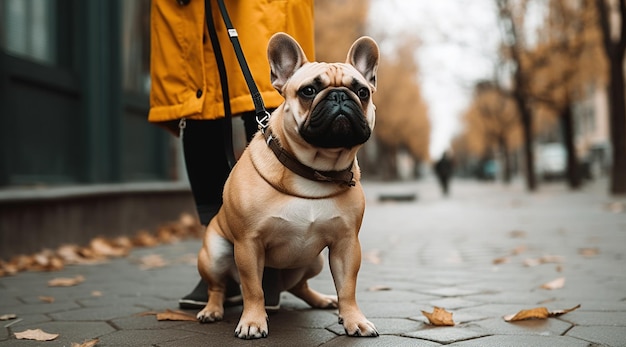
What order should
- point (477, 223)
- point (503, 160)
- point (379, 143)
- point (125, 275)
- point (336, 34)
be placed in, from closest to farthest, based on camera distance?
point (125, 275), point (477, 223), point (336, 34), point (503, 160), point (379, 143)

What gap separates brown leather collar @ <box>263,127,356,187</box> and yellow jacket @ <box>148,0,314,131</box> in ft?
1.97

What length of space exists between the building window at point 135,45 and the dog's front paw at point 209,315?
612 centimetres

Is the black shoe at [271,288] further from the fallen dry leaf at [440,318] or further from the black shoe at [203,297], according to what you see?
the fallen dry leaf at [440,318]

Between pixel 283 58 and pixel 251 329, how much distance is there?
125 centimetres

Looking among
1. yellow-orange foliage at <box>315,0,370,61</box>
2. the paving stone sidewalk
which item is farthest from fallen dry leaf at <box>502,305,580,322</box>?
yellow-orange foliage at <box>315,0,370,61</box>

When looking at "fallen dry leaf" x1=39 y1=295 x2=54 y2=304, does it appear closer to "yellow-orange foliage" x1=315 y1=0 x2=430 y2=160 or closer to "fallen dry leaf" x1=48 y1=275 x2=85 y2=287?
"fallen dry leaf" x1=48 y1=275 x2=85 y2=287

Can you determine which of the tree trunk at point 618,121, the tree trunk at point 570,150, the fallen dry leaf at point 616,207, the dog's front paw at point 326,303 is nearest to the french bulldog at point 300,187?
the dog's front paw at point 326,303

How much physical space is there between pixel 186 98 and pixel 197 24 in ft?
1.34

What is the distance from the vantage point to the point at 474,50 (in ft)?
77.2

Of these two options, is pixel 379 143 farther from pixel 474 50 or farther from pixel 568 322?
pixel 568 322


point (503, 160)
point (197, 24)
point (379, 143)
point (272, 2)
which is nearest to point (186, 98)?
point (197, 24)

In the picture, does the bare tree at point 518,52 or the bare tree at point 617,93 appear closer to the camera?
the bare tree at point 617,93

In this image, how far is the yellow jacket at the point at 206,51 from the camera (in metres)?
3.48

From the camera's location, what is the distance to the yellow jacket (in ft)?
11.4
